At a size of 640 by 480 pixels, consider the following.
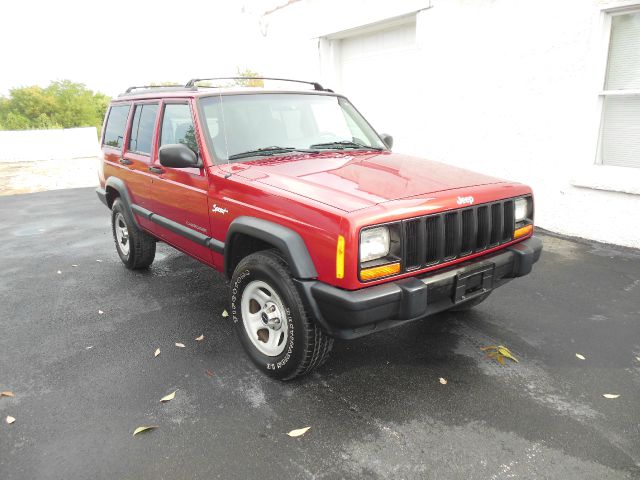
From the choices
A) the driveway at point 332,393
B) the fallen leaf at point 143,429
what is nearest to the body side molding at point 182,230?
the driveway at point 332,393

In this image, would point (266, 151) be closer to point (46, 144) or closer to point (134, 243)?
point (134, 243)

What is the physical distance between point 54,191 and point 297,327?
11.5m

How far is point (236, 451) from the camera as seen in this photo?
8.18 feet

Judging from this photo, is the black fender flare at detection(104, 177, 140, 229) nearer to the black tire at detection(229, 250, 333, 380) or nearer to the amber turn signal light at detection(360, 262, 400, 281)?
the black tire at detection(229, 250, 333, 380)

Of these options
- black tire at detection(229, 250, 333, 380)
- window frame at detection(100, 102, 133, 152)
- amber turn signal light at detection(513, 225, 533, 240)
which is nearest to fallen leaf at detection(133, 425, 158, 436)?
black tire at detection(229, 250, 333, 380)

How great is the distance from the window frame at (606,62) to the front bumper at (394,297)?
3.85m

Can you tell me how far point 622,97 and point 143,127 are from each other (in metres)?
5.43

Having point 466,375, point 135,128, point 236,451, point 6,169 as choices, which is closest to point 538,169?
point 466,375

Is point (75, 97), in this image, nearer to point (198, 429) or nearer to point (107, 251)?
point (107, 251)

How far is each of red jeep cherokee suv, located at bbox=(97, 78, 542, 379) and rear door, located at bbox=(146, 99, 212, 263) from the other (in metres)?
0.02

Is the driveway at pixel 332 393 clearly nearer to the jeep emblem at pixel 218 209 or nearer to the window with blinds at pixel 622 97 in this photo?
the jeep emblem at pixel 218 209

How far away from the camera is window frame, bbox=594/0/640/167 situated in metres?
5.22

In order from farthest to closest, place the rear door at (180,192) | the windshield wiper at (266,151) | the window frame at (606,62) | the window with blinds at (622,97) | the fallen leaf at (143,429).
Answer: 1. the window with blinds at (622,97)
2. the window frame at (606,62)
3. the rear door at (180,192)
4. the windshield wiper at (266,151)
5. the fallen leaf at (143,429)

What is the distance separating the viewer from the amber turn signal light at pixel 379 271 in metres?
2.55
